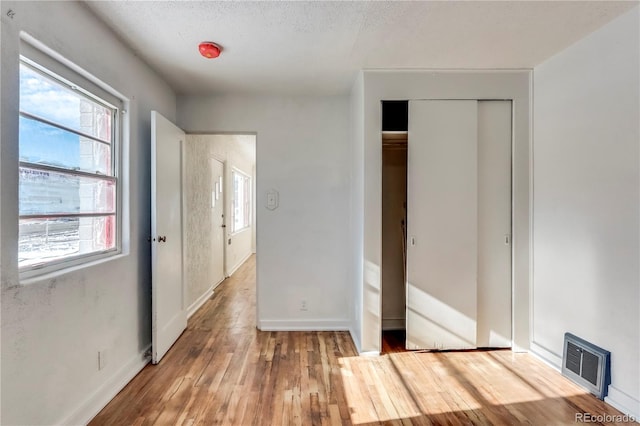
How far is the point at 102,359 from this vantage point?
6.63 feet

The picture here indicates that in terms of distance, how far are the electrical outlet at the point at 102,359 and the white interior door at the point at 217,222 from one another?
2593 millimetres

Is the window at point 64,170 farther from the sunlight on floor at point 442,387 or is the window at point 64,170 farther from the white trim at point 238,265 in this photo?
the white trim at point 238,265

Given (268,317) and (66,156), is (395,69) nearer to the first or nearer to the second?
(66,156)

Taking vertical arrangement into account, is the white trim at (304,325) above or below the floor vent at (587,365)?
below

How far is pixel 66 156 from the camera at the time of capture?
70.2 inches

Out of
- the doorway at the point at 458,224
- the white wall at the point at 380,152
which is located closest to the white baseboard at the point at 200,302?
the white wall at the point at 380,152

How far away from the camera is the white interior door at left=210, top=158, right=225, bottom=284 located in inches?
187

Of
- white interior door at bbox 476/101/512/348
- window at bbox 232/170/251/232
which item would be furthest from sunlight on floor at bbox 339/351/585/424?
A: window at bbox 232/170/251/232

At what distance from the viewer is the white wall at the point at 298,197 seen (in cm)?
330

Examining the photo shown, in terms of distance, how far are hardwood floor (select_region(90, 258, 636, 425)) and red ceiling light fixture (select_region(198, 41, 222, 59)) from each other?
2342mm

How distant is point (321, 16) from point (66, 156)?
65.8 inches

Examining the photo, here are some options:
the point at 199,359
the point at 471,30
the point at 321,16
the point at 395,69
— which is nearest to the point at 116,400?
the point at 199,359

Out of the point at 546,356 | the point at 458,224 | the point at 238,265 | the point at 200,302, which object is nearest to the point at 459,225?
the point at 458,224

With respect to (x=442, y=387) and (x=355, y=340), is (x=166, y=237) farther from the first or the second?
(x=442, y=387)
